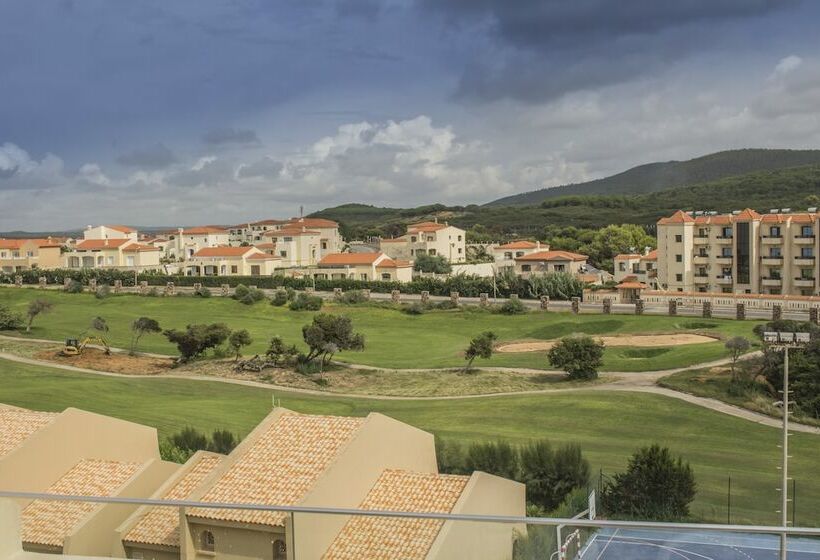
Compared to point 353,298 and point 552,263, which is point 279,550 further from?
point 552,263

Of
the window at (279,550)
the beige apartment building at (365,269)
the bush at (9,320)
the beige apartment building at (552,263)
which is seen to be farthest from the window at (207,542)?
the beige apartment building at (552,263)

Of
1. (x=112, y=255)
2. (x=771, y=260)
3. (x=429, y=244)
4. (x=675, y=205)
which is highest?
(x=675, y=205)

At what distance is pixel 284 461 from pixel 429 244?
9002 cm

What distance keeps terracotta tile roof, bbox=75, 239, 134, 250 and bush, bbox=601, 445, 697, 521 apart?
91213mm

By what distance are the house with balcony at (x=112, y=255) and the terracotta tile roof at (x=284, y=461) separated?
8938cm

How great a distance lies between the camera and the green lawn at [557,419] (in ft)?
81.5

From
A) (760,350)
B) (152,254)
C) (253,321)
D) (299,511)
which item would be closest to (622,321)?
(760,350)

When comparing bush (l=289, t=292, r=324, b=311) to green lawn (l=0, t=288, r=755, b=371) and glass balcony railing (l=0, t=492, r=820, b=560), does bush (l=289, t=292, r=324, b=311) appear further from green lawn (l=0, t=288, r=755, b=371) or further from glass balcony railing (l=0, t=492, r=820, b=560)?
glass balcony railing (l=0, t=492, r=820, b=560)

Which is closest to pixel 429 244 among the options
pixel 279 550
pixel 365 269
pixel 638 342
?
pixel 365 269

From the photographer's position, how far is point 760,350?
1764 inches

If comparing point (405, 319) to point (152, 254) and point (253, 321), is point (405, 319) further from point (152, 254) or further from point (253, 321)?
point (152, 254)

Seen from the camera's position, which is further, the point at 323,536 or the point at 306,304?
the point at 306,304

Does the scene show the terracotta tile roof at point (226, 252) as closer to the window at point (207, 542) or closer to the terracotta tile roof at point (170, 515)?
the terracotta tile roof at point (170, 515)

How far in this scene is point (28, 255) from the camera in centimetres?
10581
